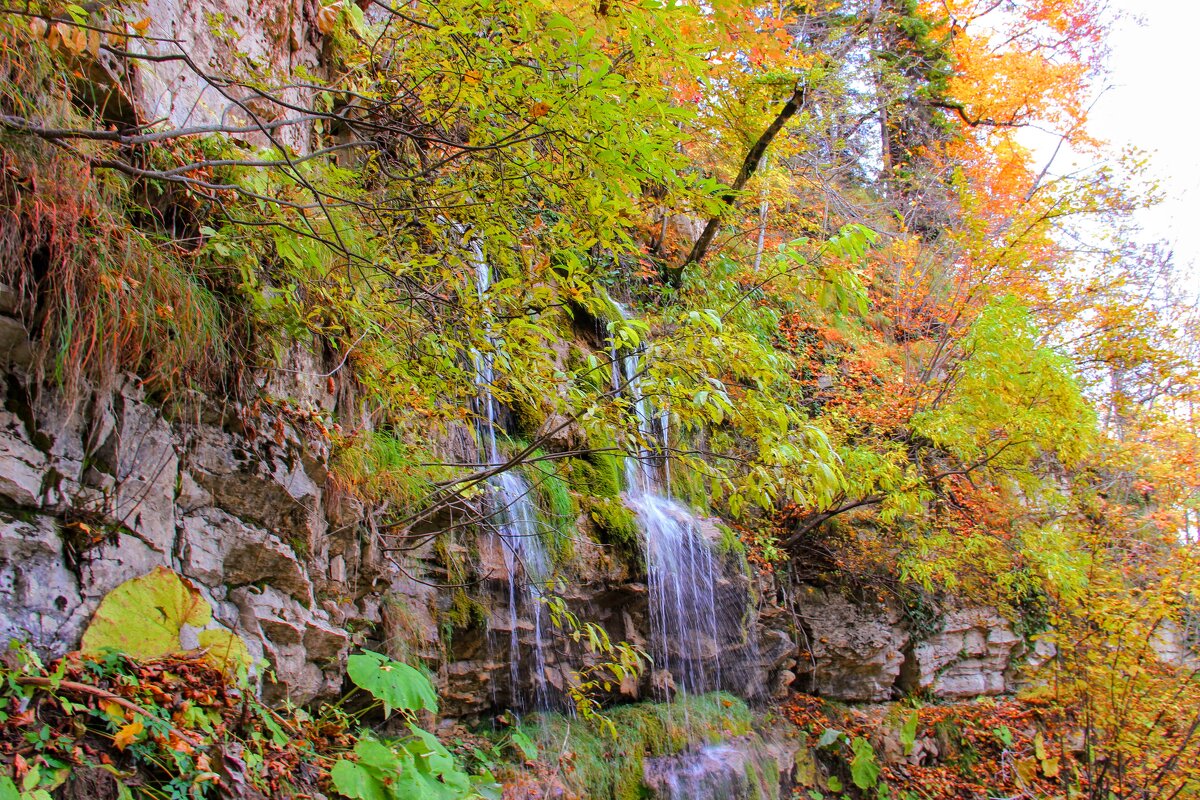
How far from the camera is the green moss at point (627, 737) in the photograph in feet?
16.7

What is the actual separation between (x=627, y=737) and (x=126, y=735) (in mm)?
4289

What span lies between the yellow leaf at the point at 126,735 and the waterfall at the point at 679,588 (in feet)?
14.6

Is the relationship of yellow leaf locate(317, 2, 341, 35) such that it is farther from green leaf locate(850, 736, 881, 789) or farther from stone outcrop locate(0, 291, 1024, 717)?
green leaf locate(850, 736, 881, 789)

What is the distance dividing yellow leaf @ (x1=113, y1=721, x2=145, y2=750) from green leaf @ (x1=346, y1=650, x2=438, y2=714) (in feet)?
2.32

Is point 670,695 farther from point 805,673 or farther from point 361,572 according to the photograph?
point 361,572

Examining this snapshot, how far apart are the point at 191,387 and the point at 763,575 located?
6.65 meters

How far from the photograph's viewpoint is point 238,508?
10.4 feet

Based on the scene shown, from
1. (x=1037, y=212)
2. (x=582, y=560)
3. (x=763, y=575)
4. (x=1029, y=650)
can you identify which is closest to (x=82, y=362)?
(x=582, y=560)

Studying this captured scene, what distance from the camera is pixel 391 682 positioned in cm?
272

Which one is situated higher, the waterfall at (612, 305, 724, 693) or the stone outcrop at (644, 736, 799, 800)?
the waterfall at (612, 305, 724, 693)

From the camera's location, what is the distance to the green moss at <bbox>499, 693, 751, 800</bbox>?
16.7 ft

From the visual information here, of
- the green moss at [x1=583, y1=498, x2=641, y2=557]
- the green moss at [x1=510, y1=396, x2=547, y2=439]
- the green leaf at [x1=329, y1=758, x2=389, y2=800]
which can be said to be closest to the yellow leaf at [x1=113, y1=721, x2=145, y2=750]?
the green leaf at [x1=329, y1=758, x2=389, y2=800]

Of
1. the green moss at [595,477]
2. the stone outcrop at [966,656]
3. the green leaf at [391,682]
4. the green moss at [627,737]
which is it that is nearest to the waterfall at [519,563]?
the green moss at [627,737]

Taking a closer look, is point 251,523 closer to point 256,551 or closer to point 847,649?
point 256,551
